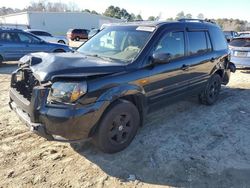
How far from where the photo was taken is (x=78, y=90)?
A: 343 centimetres

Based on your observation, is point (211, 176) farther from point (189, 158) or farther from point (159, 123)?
point (159, 123)

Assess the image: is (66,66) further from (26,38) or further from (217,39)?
(26,38)

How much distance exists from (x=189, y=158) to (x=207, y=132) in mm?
1130

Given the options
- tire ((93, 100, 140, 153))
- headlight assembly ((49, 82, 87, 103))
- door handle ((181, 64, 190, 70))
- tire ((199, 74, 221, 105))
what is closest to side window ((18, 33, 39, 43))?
tire ((199, 74, 221, 105))

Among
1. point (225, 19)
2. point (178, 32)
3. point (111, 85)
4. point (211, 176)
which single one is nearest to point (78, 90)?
point (111, 85)

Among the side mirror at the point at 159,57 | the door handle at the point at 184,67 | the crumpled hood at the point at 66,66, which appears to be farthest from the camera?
the door handle at the point at 184,67

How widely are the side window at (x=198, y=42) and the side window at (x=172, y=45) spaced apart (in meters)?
0.32

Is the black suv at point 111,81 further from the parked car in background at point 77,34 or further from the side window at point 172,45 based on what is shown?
the parked car in background at point 77,34

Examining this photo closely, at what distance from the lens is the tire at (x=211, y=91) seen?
6.36 meters

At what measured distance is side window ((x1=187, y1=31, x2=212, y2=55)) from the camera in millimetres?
5367

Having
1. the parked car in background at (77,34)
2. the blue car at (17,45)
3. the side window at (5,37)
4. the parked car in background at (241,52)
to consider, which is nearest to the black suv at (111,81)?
the parked car in background at (241,52)

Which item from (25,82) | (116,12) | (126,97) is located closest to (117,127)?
(126,97)

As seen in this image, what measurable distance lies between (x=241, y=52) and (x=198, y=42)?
5731 mm

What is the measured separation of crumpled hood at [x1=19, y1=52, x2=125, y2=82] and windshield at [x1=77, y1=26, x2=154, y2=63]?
1.11 ft
